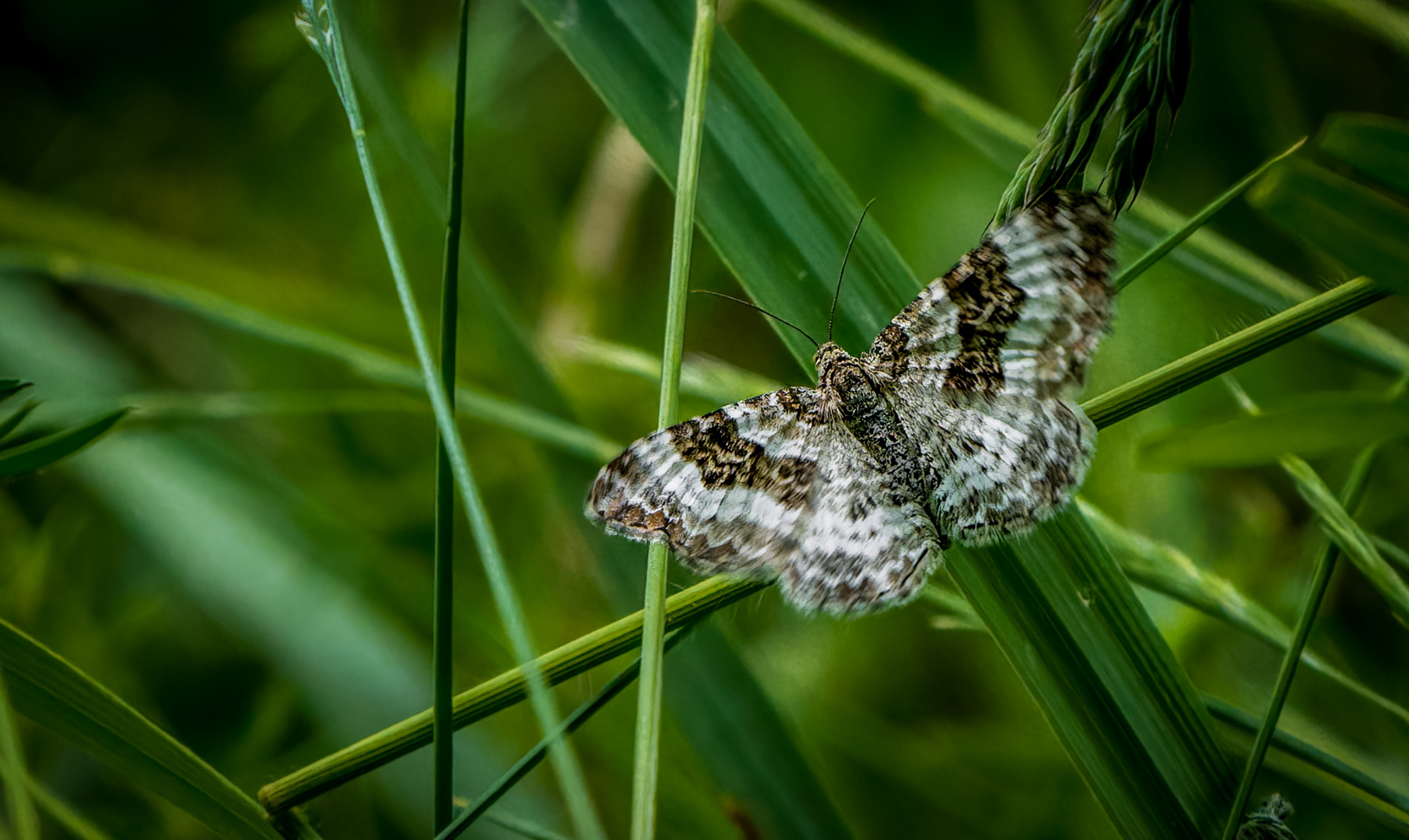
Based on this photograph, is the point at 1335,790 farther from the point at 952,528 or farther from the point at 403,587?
the point at 403,587

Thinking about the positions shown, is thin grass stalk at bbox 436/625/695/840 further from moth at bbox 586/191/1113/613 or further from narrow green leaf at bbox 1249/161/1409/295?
narrow green leaf at bbox 1249/161/1409/295

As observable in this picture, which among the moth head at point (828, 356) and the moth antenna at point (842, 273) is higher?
the moth antenna at point (842, 273)

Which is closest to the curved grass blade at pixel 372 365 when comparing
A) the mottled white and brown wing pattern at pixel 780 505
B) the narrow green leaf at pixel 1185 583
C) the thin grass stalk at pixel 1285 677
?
the mottled white and brown wing pattern at pixel 780 505

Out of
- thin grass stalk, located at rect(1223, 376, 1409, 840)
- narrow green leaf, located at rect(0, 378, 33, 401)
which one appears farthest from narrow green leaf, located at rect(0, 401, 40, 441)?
thin grass stalk, located at rect(1223, 376, 1409, 840)

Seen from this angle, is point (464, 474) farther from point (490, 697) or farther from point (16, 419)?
point (16, 419)

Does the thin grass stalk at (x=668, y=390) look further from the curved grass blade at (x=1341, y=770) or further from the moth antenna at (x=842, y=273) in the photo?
the curved grass blade at (x=1341, y=770)

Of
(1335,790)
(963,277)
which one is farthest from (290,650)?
(1335,790)
